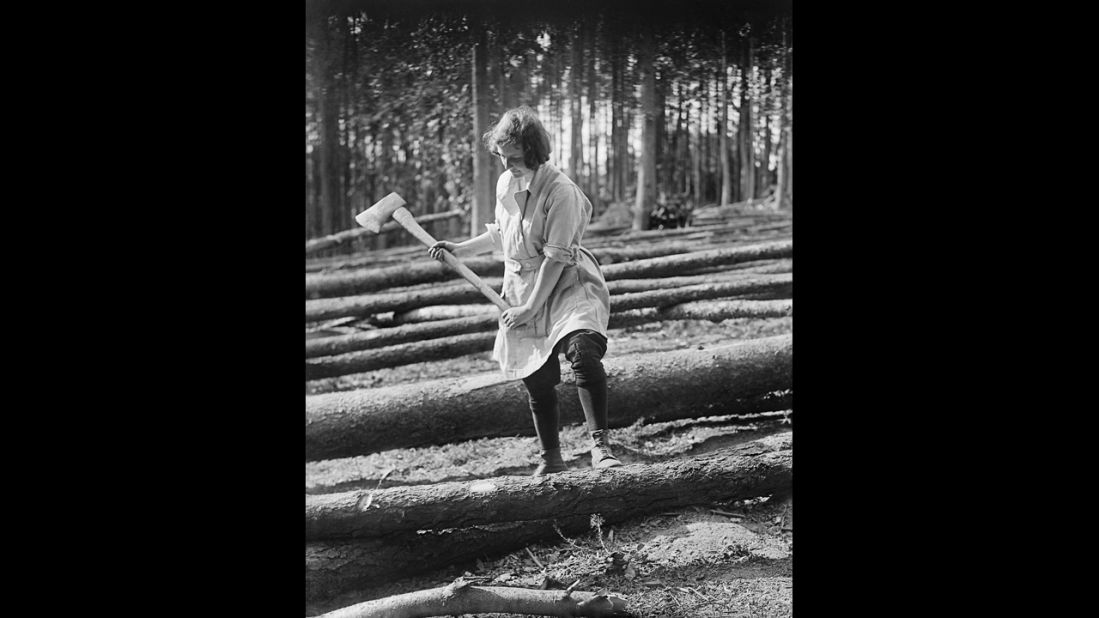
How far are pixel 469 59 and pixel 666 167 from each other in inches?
31.8

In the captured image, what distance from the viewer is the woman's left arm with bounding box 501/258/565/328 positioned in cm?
340

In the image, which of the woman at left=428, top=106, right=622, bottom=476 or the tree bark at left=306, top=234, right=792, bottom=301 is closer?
the woman at left=428, top=106, right=622, bottom=476

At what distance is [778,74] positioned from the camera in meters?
3.60

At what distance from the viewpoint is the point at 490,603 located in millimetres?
3273

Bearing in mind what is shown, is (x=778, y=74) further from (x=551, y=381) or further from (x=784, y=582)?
(x=784, y=582)

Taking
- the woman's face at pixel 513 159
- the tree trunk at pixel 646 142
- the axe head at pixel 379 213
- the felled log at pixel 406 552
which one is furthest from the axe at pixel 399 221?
the felled log at pixel 406 552

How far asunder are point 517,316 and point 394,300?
54cm

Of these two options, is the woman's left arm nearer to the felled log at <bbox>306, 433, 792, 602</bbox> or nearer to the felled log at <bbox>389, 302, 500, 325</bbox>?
the felled log at <bbox>389, 302, 500, 325</bbox>

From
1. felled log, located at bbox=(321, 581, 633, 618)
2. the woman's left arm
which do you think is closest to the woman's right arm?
the woman's left arm

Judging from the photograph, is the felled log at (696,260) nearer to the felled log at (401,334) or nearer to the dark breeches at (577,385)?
the dark breeches at (577,385)

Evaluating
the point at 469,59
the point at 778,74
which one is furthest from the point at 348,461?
the point at 778,74

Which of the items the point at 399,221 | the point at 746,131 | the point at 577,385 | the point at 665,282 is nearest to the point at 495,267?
the point at 399,221

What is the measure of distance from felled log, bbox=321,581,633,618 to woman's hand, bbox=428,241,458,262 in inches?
42.9

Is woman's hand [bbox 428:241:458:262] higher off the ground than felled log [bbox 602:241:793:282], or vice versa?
woman's hand [bbox 428:241:458:262]
